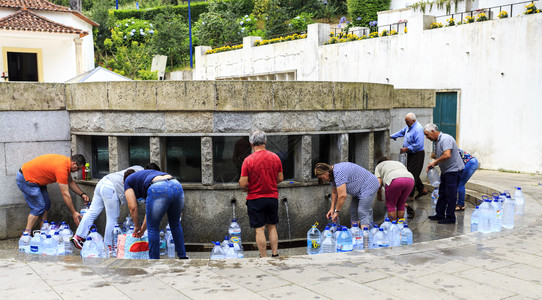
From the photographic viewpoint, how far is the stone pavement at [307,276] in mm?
4473

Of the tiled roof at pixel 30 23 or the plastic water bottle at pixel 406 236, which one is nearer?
the plastic water bottle at pixel 406 236

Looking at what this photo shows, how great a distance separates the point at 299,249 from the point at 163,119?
2862 millimetres

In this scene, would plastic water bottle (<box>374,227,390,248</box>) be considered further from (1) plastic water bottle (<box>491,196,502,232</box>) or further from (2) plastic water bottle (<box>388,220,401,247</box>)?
(1) plastic water bottle (<box>491,196,502,232</box>)

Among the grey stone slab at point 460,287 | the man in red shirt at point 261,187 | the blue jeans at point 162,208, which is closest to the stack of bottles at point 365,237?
the man in red shirt at point 261,187

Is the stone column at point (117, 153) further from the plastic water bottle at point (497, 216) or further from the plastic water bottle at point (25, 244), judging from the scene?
the plastic water bottle at point (497, 216)

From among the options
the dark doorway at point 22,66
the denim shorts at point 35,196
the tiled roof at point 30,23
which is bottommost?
the denim shorts at point 35,196

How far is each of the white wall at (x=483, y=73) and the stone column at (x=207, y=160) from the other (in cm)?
1006

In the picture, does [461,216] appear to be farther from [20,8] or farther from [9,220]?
[20,8]

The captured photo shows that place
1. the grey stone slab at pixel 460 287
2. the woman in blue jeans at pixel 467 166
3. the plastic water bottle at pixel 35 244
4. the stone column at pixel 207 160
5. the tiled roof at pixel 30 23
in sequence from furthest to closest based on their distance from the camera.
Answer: the tiled roof at pixel 30 23, the woman in blue jeans at pixel 467 166, the stone column at pixel 207 160, the plastic water bottle at pixel 35 244, the grey stone slab at pixel 460 287

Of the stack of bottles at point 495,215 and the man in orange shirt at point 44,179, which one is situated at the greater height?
the man in orange shirt at point 44,179

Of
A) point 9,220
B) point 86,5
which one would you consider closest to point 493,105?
point 9,220

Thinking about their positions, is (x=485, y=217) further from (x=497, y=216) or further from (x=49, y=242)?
(x=49, y=242)

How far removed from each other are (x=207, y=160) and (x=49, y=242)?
2.47 metres

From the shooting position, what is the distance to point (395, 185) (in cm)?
733
